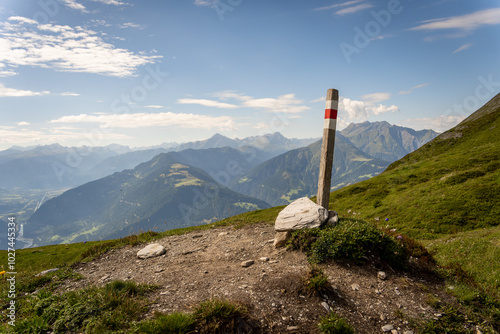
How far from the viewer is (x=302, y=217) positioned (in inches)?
418

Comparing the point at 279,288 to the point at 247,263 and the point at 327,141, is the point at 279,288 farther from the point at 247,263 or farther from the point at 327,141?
the point at 327,141

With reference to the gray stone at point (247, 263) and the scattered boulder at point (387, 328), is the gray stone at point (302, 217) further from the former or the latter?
the scattered boulder at point (387, 328)

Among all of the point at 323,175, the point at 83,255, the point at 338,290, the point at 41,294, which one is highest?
the point at 323,175

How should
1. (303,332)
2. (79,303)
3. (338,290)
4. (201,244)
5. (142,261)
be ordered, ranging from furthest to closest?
(201,244)
(142,261)
(338,290)
(79,303)
(303,332)

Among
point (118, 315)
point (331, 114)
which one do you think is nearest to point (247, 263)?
point (118, 315)

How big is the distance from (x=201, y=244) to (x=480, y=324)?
39.4ft

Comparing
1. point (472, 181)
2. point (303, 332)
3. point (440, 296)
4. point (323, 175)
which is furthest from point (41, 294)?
point (472, 181)

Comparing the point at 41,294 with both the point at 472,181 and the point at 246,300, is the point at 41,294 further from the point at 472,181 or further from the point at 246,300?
the point at 472,181

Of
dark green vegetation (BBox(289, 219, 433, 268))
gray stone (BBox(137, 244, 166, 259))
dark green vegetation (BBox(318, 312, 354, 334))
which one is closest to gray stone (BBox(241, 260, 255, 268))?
dark green vegetation (BBox(289, 219, 433, 268))

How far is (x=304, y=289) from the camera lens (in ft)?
23.0

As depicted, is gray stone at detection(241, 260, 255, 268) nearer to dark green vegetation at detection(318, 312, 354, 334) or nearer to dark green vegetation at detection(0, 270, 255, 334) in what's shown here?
dark green vegetation at detection(0, 270, 255, 334)

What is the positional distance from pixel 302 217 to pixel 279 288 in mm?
3979

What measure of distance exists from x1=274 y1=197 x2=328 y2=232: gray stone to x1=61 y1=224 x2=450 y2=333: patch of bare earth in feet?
3.74

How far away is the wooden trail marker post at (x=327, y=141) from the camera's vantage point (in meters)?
11.1
